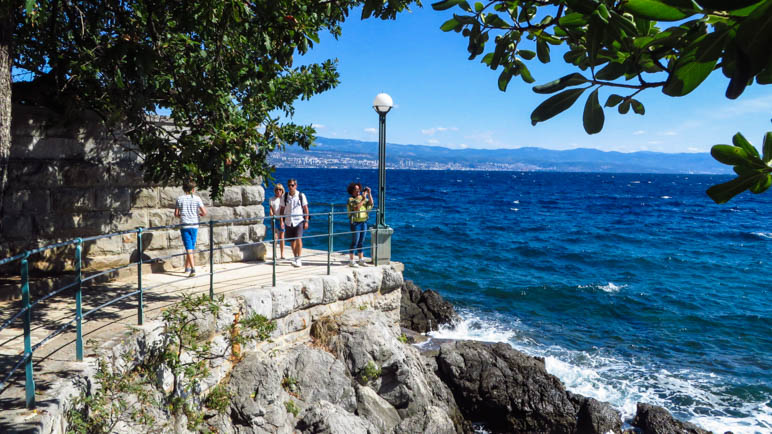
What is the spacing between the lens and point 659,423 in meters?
8.98

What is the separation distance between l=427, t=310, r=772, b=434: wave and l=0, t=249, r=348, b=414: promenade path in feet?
19.1

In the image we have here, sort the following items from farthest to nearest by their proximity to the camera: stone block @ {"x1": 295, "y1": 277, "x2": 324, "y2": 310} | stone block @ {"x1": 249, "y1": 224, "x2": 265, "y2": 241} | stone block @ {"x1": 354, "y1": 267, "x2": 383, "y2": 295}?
stone block @ {"x1": 249, "y1": 224, "x2": 265, "y2": 241} → stone block @ {"x1": 354, "y1": 267, "x2": 383, "y2": 295} → stone block @ {"x1": 295, "y1": 277, "x2": 324, "y2": 310}

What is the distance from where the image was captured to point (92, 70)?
5.68 m

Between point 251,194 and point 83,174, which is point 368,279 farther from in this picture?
point 83,174

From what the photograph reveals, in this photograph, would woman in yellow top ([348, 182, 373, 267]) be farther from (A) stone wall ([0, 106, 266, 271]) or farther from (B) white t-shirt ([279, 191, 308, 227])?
(A) stone wall ([0, 106, 266, 271])

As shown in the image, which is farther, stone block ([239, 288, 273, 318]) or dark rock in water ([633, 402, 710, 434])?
dark rock in water ([633, 402, 710, 434])

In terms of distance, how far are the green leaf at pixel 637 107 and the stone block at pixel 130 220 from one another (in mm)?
7587

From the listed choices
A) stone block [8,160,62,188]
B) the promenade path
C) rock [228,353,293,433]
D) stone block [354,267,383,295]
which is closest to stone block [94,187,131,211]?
stone block [8,160,62,188]

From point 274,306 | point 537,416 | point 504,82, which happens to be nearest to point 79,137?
point 274,306

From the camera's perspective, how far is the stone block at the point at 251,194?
9.02 meters

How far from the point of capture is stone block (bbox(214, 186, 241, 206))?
28.8 feet

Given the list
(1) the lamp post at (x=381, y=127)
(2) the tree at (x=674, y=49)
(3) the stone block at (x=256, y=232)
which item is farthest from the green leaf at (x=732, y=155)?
(3) the stone block at (x=256, y=232)

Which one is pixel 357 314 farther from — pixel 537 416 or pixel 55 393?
pixel 55 393

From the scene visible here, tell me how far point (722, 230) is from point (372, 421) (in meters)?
35.0
